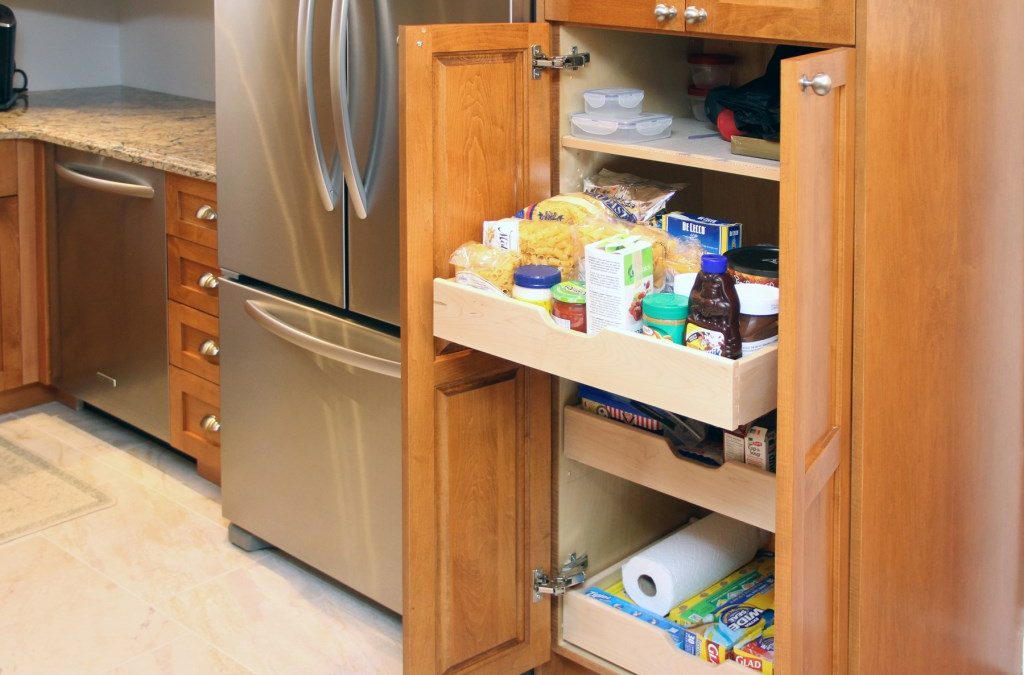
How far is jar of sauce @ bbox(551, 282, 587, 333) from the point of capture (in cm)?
178

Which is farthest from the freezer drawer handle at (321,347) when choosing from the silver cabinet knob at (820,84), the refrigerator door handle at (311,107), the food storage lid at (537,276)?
the silver cabinet knob at (820,84)

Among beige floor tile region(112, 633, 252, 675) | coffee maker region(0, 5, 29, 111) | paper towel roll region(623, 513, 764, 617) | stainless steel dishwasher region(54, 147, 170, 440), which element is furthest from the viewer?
coffee maker region(0, 5, 29, 111)

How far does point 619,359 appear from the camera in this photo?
5.53 ft

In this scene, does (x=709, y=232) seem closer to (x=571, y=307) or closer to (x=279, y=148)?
(x=571, y=307)

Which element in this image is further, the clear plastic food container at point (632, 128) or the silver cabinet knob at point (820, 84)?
the clear plastic food container at point (632, 128)

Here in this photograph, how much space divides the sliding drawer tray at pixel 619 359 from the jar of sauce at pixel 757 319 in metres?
0.02

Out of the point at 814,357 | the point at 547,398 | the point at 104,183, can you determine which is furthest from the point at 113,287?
the point at 814,357

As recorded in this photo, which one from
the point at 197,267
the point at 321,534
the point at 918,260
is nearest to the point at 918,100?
the point at 918,260

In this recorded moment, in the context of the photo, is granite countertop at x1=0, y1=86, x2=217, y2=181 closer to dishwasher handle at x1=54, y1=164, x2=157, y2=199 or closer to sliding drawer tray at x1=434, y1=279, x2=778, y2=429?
dishwasher handle at x1=54, y1=164, x2=157, y2=199

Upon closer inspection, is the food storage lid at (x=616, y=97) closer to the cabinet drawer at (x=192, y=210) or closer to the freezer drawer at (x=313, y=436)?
the freezer drawer at (x=313, y=436)

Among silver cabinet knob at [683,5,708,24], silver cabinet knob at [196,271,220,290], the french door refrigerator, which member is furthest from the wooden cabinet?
silver cabinet knob at [196,271,220,290]

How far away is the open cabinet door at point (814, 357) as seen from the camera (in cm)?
142

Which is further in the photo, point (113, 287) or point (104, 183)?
point (113, 287)

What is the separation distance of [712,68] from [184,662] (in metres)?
1.49
